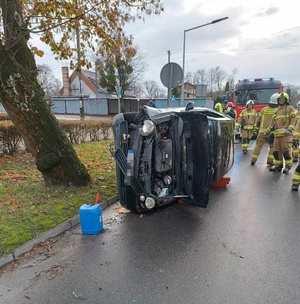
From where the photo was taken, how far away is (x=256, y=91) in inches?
525

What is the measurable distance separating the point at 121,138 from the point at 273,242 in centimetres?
241

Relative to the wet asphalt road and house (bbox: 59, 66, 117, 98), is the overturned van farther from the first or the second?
house (bbox: 59, 66, 117, 98)

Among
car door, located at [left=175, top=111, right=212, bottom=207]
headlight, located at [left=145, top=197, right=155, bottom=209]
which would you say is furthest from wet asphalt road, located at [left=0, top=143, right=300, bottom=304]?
car door, located at [left=175, top=111, right=212, bottom=207]

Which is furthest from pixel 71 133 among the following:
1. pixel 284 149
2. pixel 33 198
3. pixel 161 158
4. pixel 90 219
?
pixel 284 149

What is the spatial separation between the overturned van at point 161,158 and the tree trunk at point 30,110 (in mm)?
1534

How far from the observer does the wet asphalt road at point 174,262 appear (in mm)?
2452

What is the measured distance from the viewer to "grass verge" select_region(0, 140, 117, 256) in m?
3.55

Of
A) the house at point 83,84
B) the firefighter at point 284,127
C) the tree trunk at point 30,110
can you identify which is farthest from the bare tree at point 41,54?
the house at point 83,84

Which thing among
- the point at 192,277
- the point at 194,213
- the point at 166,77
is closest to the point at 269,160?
the point at 166,77

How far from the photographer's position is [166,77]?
299 inches

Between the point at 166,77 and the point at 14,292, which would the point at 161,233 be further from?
the point at 166,77

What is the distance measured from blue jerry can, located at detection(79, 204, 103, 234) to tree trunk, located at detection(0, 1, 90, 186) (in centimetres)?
154

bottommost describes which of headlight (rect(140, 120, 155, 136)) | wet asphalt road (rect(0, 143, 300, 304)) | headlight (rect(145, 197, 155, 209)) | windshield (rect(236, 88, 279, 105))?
wet asphalt road (rect(0, 143, 300, 304))

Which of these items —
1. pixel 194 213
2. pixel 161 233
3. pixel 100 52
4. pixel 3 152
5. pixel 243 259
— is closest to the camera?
pixel 243 259
